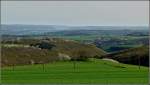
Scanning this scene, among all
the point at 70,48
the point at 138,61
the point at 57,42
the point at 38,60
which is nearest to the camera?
the point at 138,61

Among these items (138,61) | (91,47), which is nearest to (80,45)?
(91,47)

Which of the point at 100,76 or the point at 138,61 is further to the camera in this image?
the point at 138,61

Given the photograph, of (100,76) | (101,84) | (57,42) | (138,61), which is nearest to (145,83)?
(101,84)

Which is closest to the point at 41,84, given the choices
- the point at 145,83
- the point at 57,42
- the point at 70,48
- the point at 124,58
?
the point at 145,83

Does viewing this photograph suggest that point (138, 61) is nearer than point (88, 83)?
No

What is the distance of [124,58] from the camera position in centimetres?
6762

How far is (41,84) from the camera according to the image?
30531 mm

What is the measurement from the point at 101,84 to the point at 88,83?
1035 millimetres

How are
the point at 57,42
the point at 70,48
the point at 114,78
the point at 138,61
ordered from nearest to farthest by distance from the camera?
1. the point at 114,78
2. the point at 138,61
3. the point at 70,48
4. the point at 57,42

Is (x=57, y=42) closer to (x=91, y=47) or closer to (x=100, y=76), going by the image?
(x=91, y=47)

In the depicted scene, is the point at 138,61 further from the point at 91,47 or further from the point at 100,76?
the point at 91,47

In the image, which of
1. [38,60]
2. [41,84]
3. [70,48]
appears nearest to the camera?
[41,84]

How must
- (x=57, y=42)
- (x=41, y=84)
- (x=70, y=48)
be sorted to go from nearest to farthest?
(x=41, y=84), (x=70, y=48), (x=57, y=42)

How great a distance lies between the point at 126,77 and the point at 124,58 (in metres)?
31.1
